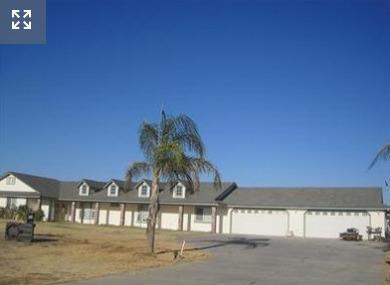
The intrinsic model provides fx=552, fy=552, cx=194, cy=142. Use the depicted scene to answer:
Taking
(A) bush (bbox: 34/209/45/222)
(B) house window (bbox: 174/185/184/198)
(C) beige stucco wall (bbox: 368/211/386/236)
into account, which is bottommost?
(A) bush (bbox: 34/209/45/222)

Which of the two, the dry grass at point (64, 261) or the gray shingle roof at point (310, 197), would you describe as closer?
the dry grass at point (64, 261)

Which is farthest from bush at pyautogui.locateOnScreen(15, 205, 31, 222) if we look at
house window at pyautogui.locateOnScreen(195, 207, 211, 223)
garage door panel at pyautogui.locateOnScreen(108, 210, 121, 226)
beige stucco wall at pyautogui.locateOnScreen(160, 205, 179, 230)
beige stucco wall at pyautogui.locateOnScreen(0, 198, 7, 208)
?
house window at pyautogui.locateOnScreen(195, 207, 211, 223)

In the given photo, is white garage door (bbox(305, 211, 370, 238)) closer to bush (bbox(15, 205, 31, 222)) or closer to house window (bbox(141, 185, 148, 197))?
house window (bbox(141, 185, 148, 197))

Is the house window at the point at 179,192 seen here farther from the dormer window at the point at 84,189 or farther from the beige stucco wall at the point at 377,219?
the beige stucco wall at the point at 377,219

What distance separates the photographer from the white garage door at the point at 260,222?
49.1 m

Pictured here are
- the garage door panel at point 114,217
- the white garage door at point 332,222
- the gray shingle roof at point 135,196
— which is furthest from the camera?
the garage door panel at point 114,217

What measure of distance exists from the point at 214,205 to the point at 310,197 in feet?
28.5

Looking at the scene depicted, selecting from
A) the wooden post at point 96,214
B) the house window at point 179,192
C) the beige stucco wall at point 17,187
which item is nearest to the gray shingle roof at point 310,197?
the house window at point 179,192

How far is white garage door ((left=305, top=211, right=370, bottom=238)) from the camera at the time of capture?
150 feet

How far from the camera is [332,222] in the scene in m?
46.9

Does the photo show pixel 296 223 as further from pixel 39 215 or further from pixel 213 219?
pixel 39 215

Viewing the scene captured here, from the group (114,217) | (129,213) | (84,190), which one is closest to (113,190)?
(114,217)

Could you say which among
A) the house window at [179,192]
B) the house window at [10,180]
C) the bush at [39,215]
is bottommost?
the bush at [39,215]

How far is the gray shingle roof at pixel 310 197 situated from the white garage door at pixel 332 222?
2.62ft
